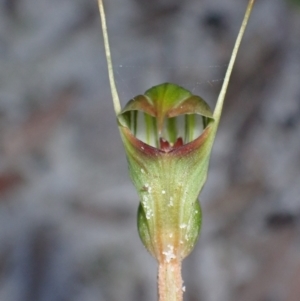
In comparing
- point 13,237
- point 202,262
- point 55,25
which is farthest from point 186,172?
point 55,25

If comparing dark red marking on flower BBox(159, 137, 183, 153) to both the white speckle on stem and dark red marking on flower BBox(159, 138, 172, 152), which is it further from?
the white speckle on stem

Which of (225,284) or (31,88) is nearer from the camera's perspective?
(225,284)

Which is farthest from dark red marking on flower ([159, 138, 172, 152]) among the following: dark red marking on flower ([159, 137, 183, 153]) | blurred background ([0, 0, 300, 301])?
blurred background ([0, 0, 300, 301])

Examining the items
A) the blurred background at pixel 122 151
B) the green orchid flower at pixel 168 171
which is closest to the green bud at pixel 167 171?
the green orchid flower at pixel 168 171

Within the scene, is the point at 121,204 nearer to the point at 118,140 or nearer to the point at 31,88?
the point at 118,140

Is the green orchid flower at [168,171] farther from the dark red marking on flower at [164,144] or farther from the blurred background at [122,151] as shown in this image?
the blurred background at [122,151]

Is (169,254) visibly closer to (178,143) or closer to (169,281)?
(169,281)
